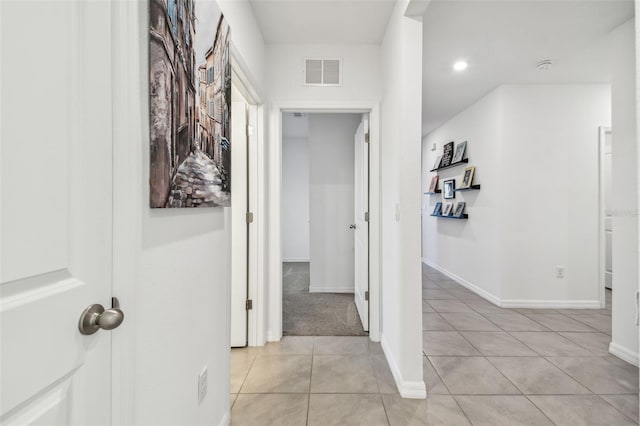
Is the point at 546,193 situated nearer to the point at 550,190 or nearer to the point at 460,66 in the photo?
the point at 550,190

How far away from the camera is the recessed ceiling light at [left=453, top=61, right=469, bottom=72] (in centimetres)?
277

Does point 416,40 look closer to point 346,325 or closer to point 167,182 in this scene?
point 167,182

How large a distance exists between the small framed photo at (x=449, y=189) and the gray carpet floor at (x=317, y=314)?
87.9 inches

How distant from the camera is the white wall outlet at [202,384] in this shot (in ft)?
3.76

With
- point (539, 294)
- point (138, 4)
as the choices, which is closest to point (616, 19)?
point (539, 294)

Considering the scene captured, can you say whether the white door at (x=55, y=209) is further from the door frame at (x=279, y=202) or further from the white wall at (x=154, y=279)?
the door frame at (x=279, y=202)

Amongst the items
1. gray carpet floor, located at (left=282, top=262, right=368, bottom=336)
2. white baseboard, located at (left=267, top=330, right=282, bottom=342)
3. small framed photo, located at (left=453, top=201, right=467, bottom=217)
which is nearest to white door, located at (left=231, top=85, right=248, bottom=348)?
white baseboard, located at (left=267, top=330, right=282, bottom=342)

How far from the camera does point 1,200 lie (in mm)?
443

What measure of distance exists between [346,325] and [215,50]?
2.45m

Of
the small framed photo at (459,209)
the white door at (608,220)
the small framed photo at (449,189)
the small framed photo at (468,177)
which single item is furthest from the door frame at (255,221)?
the white door at (608,220)

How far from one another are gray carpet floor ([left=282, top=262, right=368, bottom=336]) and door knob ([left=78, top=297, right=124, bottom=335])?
2067 millimetres

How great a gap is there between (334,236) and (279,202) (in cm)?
151

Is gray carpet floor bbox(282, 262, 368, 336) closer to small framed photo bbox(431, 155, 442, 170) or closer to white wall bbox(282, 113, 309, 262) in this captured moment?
white wall bbox(282, 113, 309, 262)

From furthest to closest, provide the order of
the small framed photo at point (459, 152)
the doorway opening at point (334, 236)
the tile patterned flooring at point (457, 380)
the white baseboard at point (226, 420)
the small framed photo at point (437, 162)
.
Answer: the small framed photo at point (437, 162)
the small framed photo at point (459, 152)
the doorway opening at point (334, 236)
the tile patterned flooring at point (457, 380)
the white baseboard at point (226, 420)
